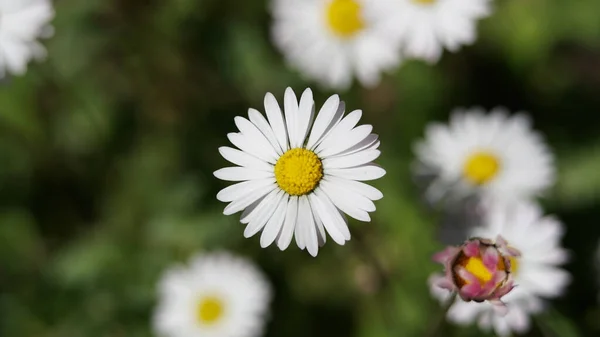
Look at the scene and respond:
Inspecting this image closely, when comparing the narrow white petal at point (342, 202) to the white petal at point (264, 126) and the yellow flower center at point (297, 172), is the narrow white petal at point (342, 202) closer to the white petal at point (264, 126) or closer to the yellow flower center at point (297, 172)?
the yellow flower center at point (297, 172)

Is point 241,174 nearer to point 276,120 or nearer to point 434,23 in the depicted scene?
point 276,120

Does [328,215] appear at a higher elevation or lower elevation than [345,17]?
lower

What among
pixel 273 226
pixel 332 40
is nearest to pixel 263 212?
pixel 273 226

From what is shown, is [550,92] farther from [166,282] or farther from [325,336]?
[166,282]

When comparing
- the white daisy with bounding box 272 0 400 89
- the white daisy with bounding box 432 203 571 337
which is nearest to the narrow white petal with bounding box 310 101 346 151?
the white daisy with bounding box 432 203 571 337

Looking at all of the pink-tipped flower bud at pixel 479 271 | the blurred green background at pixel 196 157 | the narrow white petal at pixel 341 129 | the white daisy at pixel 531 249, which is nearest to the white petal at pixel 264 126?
the narrow white petal at pixel 341 129

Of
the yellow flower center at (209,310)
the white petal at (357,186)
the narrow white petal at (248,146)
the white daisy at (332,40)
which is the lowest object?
the white petal at (357,186)
